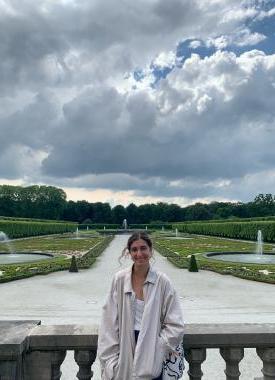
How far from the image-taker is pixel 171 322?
3609 mm

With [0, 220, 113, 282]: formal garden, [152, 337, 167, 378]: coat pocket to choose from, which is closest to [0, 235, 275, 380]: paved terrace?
[152, 337, 167, 378]: coat pocket

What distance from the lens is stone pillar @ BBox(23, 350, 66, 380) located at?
4.03 meters

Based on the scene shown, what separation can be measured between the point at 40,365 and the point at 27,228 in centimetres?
6130

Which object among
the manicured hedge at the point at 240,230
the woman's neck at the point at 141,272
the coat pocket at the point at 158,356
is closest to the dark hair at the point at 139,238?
the woman's neck at the point at 141,272

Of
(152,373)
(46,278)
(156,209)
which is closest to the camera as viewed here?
(152,373)

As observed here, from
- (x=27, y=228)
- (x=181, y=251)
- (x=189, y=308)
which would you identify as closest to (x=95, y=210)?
(x=27, y=228)

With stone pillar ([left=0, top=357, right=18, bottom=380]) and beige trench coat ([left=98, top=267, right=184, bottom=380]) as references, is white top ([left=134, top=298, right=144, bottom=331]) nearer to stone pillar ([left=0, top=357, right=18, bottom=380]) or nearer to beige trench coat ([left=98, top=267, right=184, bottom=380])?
beige trench coat ([left=98, top=267, right=184, bottom=380])

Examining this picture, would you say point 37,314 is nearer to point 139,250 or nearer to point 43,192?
point 139,250

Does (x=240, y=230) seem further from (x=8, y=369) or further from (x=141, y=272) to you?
(x=8, y=369)

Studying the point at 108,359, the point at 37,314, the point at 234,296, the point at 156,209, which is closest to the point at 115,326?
the point at 108,359

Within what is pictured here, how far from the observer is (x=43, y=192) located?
135000mm

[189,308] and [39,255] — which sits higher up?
[39,255]

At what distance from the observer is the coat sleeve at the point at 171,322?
3.56 m

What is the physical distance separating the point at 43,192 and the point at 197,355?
135 metres
